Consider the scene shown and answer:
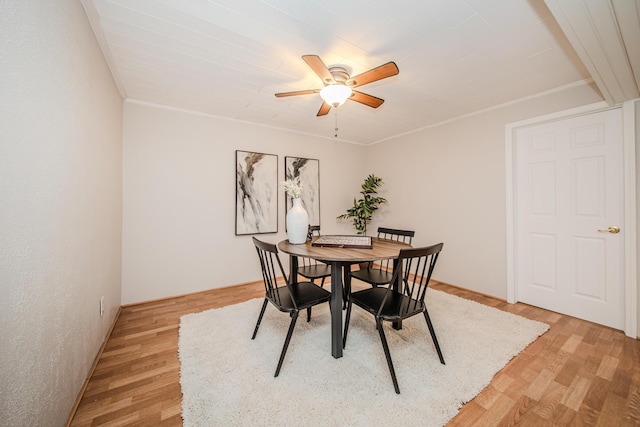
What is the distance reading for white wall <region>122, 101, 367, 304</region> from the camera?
8.87 ft

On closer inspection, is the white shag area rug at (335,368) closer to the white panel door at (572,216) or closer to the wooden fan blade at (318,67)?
the white panel door at (572,216)

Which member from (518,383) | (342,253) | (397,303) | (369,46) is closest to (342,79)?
(369,46)

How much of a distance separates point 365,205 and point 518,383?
118 inches

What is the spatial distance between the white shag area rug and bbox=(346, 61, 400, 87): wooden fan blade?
6.65 ft

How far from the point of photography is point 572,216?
2426mm

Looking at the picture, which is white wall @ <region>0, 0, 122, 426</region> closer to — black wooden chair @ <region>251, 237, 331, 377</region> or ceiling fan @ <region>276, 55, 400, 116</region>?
black wooden chair @ <region>251, 237, 331, 377</region>

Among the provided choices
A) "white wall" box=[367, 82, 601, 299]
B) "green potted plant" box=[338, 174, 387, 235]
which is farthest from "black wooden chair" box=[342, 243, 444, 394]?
"green potted plant" box=[338, 174, 387, 235]

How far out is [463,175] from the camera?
127 inches

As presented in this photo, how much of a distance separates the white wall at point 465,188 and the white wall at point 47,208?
12.4ft

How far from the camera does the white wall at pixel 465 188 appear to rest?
2.85 meters

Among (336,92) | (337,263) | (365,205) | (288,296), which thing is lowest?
(288,296)

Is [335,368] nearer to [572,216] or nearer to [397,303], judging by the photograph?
[397,303]

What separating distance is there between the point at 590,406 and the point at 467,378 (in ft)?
2.01

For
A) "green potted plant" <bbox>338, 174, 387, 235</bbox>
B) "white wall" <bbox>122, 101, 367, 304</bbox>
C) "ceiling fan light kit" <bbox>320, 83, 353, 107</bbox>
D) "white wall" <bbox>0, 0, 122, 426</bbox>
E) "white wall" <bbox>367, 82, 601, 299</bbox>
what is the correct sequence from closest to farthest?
"white wall" <bbox>0, 0, 122, 426</bbox>, "ceiling fan light kit" <bbox>320, 83, 353, 107</bbox>, "white wall" <bbox>122, 101, 367, 304</bbox>, "white wall" <bbox>367, 82, 601, 299</bbox>, "green potted plant" <bbox>338, 174, 387, 235</bbox>
